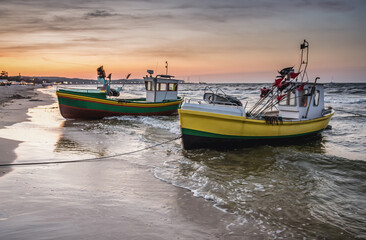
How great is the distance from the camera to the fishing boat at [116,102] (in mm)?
16094

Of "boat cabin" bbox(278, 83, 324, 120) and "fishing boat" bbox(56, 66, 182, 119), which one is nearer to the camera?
"boat cabin" bbox(278, 83, 324, 120)

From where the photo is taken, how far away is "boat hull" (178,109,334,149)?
8.40 meters

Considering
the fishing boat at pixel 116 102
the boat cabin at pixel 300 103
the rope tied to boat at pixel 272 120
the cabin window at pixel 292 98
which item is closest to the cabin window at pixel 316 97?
the boat cabin at pixel 300 103

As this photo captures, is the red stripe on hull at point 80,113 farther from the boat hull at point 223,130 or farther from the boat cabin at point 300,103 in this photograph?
the boat cabin at point 300,103

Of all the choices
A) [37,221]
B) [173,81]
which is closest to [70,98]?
[173,81]

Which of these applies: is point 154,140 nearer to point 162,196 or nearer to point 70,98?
point 162,196

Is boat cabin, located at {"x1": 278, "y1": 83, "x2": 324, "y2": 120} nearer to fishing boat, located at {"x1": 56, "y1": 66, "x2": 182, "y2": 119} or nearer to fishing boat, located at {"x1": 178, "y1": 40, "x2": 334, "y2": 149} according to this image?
fishing boat, located at {"x1": 178, "y1": 40, "x2": 334, "y2": 149}

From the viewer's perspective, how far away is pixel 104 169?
652 cm

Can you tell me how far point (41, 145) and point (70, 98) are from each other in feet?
26.1

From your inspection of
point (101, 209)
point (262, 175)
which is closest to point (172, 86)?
point (262, 175)

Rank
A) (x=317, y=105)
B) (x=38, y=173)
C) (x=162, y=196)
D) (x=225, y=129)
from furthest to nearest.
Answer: (x=317, y=105) → (x=225, y=129) → (x=38, y=173) → (x=162, y=196)

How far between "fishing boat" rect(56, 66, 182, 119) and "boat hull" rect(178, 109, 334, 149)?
8625 mm

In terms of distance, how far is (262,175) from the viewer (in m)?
6.66

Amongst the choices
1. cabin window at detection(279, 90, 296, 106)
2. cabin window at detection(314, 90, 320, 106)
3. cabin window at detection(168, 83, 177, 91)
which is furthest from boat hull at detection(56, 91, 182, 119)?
cabin window at detection(314, 90, 320, 106)
